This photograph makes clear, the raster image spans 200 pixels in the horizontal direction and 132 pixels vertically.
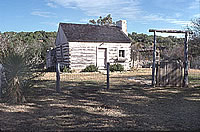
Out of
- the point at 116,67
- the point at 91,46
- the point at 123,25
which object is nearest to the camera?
the point at 91,46

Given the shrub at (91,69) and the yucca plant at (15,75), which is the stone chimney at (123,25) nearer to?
the shrub at (91,69)

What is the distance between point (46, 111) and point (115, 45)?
16144 millimetres

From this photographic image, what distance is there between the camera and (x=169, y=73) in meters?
10.4

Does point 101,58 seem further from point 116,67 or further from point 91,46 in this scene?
point 116,67

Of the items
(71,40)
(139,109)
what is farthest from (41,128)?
(71,40)

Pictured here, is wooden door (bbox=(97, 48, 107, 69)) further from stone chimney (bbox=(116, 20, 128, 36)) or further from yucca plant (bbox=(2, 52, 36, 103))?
yucca plant (bbox=(2, 52, 36, 103))

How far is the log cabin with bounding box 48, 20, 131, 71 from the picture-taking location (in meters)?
20.2

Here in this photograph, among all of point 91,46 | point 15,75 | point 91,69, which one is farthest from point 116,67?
point 15,75

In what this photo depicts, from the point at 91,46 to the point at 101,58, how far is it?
152cm

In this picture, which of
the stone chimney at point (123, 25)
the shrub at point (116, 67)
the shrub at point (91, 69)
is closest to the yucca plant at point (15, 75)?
the shrub at point (91, 69)

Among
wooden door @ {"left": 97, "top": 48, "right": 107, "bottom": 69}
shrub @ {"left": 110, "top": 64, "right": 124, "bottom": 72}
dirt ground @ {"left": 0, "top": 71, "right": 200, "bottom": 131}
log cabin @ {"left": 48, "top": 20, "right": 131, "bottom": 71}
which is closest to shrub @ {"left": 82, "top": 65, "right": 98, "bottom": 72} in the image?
log cabin @ {"left": 48, "top": 20, "right": 131, "bottom": 71}

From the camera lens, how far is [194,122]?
16.1 ft

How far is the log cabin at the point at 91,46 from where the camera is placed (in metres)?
20.2

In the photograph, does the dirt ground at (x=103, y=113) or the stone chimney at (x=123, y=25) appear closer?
the dirt ground at (x=103, y=113)
